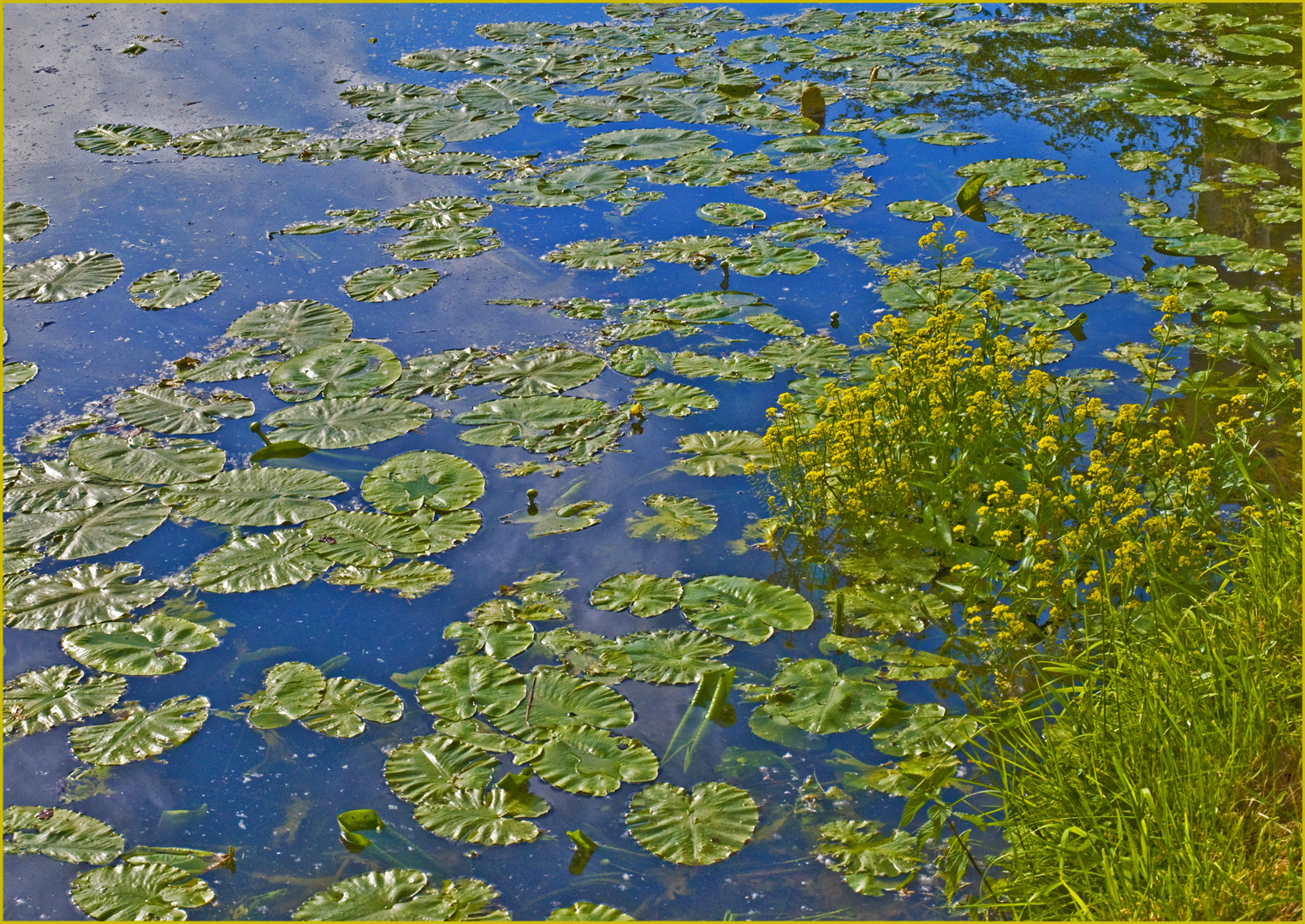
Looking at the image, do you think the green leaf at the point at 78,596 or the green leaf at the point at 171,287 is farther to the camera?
the green leaf at the point at 171,287

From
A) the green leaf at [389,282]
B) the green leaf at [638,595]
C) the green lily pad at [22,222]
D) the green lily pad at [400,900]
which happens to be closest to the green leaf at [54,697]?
the green lily pad at [400,900]

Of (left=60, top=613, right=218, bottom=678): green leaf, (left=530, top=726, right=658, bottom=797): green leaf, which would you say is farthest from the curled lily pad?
(left=530, top=726, right=658, bottom=797): green leaf

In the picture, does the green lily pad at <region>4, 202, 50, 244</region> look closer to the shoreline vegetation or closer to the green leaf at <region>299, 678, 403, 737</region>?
the green leaf at <region>299, 678, 403, 737</region>

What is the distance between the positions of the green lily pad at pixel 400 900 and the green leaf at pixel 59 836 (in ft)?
1.90

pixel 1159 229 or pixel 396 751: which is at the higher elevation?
pixel 1159 229

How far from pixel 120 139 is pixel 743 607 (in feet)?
19.2

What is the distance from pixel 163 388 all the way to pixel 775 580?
9.04ft

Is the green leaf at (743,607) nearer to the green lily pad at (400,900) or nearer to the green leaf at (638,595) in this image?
the green leaf at (638,595)

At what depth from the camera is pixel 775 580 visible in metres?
3.34

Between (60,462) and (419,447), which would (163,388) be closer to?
(60,462)

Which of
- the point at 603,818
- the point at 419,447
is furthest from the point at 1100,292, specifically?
the point at 603,818

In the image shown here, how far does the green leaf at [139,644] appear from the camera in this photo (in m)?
3.10

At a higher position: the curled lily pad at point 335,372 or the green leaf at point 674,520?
the curled lily pad at point 335,372

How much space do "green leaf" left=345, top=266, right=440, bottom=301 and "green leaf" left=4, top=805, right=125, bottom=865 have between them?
281cm
